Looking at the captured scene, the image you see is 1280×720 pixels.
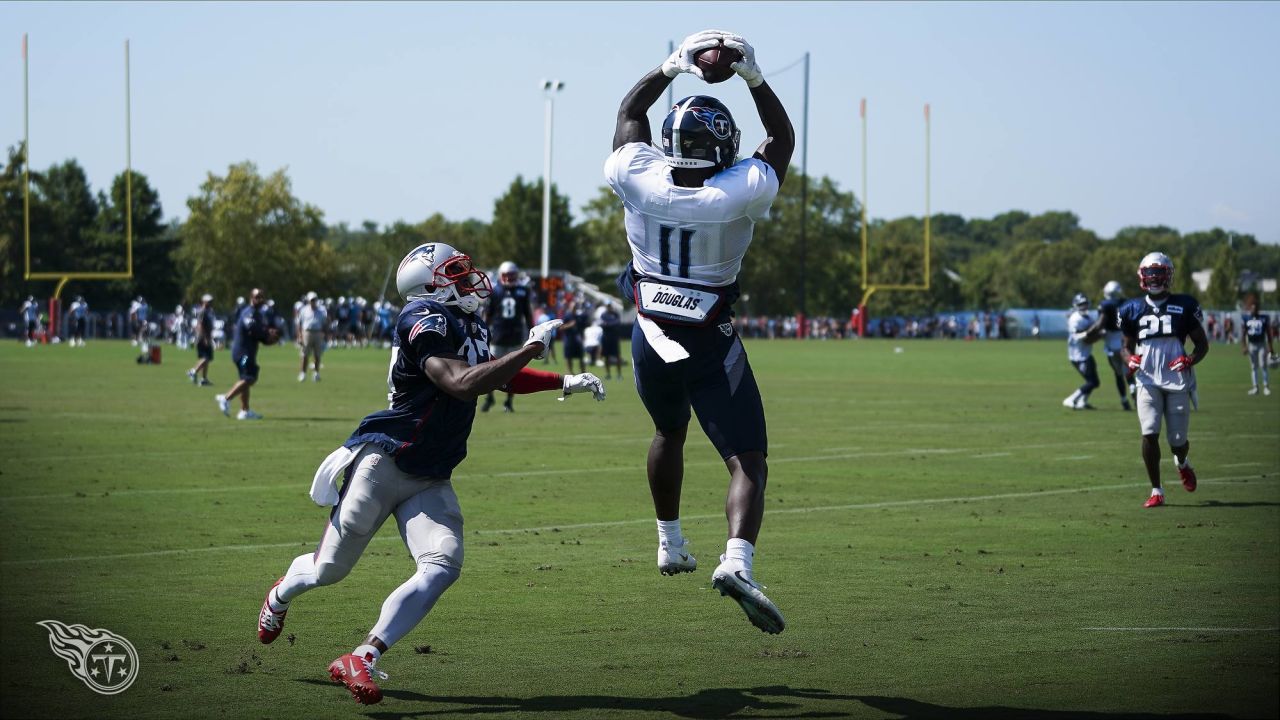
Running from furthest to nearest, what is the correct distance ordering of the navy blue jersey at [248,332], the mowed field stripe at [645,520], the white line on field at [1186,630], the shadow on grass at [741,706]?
the navy blue jersey at [248,332] < the mowed field stripe at [645,520] < the white line on field at [1186,630] < the shadow on grass at [741,706]

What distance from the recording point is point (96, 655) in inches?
283

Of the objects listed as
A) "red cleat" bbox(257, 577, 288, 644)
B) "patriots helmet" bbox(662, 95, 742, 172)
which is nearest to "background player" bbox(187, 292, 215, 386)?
"red cleat" bbox(257, 577, 288, 644)

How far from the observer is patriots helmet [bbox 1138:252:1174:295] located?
1415cm

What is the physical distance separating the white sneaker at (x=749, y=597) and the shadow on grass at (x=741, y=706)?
11.8 inches

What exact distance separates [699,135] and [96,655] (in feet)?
12.0

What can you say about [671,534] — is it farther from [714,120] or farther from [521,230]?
[521,230]

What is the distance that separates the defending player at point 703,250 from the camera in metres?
7.32

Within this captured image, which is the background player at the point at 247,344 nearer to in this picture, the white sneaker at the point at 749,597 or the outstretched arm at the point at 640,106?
the outstretched arm at the point at 640,106

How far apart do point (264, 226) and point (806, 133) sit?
38667 millimetres

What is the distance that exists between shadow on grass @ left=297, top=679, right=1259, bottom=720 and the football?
2837 millimetres

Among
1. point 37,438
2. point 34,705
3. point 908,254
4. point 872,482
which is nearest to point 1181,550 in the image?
point 872,482

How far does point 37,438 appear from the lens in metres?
19.9

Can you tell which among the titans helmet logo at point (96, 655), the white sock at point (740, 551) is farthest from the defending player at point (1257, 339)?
the titans helmet logo at point (96, 655)

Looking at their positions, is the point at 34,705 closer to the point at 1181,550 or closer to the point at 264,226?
the point at 1181,550
